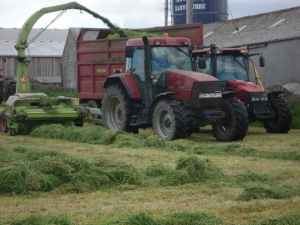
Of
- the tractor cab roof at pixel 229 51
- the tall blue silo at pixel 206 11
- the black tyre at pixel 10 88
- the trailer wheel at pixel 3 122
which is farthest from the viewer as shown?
the tall blue silo at pixel 206 11

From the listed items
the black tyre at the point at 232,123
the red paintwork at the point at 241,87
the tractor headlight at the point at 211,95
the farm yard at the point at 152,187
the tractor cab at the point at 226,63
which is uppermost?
the tractor cab at the point at 226,63

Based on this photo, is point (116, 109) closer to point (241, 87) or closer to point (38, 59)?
point (241, 87)

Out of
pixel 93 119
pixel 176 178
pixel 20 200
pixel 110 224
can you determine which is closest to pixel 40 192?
pixel 20 200

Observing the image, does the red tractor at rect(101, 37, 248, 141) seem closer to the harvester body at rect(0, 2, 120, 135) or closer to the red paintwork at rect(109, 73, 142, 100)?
the red paintwork at rect(109, 73, 142, 100)

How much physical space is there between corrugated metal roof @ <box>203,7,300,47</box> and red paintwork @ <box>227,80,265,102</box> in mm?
8930

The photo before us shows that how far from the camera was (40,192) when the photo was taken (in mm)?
9117

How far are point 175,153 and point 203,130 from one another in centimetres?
607

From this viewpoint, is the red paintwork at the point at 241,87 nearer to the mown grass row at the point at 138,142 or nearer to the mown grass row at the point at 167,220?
the mown grass row at the point at 138,142

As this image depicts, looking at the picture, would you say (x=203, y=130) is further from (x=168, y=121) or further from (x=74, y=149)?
(x=74, y=149)

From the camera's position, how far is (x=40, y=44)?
53.6 meters

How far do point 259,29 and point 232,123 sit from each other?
15318 mm

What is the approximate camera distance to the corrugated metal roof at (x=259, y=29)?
2812cm

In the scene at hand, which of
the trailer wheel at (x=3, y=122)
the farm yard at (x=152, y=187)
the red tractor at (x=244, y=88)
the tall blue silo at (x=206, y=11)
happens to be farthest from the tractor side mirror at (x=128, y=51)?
the tall blue silo at (x=206, y=11)

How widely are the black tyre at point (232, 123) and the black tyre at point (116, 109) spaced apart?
6.92ft
